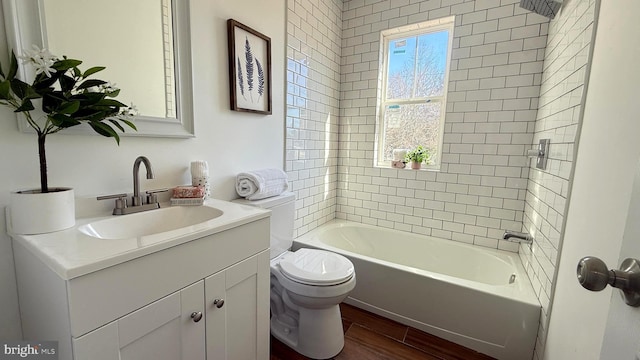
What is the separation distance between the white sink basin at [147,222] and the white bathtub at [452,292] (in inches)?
42.6

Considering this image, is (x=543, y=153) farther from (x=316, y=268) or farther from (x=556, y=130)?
(x=316, y=268)

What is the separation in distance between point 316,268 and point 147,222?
91cm

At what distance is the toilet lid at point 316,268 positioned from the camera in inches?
57.8

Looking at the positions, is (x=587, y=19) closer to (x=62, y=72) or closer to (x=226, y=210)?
(x=226, y=210)

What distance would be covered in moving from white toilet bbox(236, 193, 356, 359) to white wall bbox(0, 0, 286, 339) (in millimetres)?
350

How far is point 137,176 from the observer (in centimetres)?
114

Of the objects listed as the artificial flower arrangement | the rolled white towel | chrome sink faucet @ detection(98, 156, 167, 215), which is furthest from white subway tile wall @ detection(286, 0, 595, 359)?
the artificial flower arrangement

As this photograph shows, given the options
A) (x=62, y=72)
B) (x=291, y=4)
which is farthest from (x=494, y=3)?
(x=62, y=72)

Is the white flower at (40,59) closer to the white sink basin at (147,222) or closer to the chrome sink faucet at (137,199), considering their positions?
the chrome sink faucet at (137,199)

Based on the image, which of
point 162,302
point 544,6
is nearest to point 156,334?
point 162,302

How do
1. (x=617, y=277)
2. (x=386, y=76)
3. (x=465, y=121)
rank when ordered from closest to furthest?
(x=617, y=277)
(x=465, y=121)
(x=386, y=76)

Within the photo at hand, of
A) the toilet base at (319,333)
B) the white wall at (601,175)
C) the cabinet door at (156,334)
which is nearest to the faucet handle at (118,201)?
the cabinet door at (156,334)

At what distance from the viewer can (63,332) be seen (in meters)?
0.68

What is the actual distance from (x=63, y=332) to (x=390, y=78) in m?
2.72
